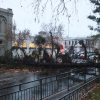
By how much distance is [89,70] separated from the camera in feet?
74.8

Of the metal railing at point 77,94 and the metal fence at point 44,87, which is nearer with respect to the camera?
the metal railing at point 77,94

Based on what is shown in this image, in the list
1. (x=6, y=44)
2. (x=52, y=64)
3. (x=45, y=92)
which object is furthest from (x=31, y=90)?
(x=6, y=44)

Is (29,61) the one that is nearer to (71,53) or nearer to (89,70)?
(71,53)

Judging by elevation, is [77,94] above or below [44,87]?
above

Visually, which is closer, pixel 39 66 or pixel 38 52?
pixel 39 66

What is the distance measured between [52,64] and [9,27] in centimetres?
2360

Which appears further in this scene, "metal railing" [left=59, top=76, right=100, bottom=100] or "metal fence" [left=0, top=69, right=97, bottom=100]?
"metal fence" [left=0, top=69, right=97, bottom=100]

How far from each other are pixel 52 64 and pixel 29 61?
4057 millimetres

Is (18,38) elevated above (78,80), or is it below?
above

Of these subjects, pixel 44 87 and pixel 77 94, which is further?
pixel 44 87

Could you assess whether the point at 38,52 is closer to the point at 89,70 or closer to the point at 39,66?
the point at 39,66

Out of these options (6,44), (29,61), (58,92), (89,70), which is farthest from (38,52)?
(58,92)

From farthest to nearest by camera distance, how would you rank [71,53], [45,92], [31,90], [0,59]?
[71,53] → [0,59] → [45,92] → [31,90]

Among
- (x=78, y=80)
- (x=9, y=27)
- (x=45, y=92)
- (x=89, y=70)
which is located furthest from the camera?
(x=9, y=27)
